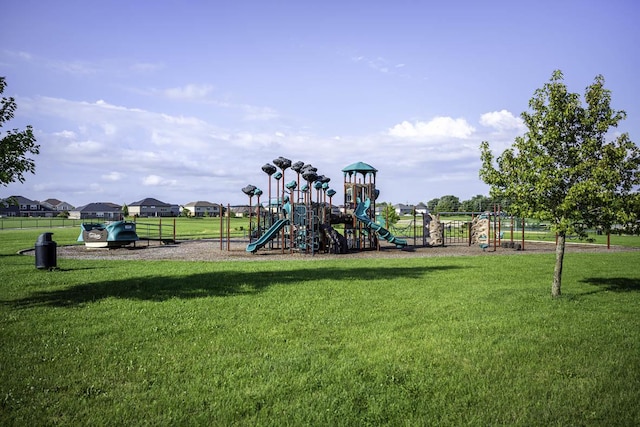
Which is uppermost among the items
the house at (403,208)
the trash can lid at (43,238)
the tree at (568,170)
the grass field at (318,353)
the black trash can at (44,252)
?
the house at (403,208)

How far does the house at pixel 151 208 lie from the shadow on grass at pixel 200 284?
14932 centimetres

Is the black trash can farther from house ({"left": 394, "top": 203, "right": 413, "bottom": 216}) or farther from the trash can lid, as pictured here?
house ({"left": 394, "top": 203, "right": 413, "bottom": 216})

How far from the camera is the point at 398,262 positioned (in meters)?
20.0

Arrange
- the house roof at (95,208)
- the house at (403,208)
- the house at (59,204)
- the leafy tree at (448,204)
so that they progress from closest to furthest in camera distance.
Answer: the leafy tree at (448,204) < the house roof at (95,208) < the house at (59,204) < the house at (403,208)

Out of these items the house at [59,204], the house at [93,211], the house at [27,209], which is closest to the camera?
the house at [27,209]

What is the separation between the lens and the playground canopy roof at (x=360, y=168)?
92.4 feet

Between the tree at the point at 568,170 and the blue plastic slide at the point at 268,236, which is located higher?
the tree at the point at 568,170

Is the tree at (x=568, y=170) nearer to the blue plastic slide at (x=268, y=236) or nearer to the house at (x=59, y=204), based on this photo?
the blue plastic slide at (x=268, y=236)

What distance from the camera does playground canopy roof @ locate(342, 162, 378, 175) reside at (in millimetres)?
28156

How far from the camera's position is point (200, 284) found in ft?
44.6

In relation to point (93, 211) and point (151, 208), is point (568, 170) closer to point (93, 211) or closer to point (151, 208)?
point (93, 211)

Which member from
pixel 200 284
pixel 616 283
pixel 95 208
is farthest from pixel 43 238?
pixel 95 208

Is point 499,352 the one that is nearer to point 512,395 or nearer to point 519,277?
point 512,395

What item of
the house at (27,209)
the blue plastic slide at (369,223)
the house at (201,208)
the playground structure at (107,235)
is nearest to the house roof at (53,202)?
the house at (27,209)
